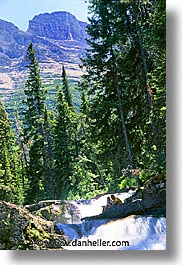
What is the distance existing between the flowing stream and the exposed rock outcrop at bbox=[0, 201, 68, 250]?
2.4 inches

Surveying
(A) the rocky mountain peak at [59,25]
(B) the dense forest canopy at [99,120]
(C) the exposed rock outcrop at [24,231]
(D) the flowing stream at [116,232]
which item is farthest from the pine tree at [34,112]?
(D) the flowing stream at [116,232]

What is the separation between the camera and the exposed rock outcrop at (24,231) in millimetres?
2750

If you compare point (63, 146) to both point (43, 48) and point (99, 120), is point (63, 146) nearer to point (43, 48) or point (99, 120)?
point (99, 120)

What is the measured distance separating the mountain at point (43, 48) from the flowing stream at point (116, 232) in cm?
78

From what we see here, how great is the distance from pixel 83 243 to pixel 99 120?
68 centimetres

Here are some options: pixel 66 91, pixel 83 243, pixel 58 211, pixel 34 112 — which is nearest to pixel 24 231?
pixel 58 211

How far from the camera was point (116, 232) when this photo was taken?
271 centimetres

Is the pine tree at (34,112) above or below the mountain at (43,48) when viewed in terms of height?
below

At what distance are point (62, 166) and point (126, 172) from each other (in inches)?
13.9

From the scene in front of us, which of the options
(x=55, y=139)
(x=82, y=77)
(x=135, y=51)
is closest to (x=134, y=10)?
(x=135, y=51)

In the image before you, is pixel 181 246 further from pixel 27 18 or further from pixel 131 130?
pixel 27 18

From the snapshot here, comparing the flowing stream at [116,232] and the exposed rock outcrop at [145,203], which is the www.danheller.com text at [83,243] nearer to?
the flowing stream at [116,232]

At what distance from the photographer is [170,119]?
8.83 feet

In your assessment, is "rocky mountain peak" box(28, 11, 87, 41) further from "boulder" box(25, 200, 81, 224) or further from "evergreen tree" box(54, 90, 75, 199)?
"boulder" box(25, 200, 81, 224)
